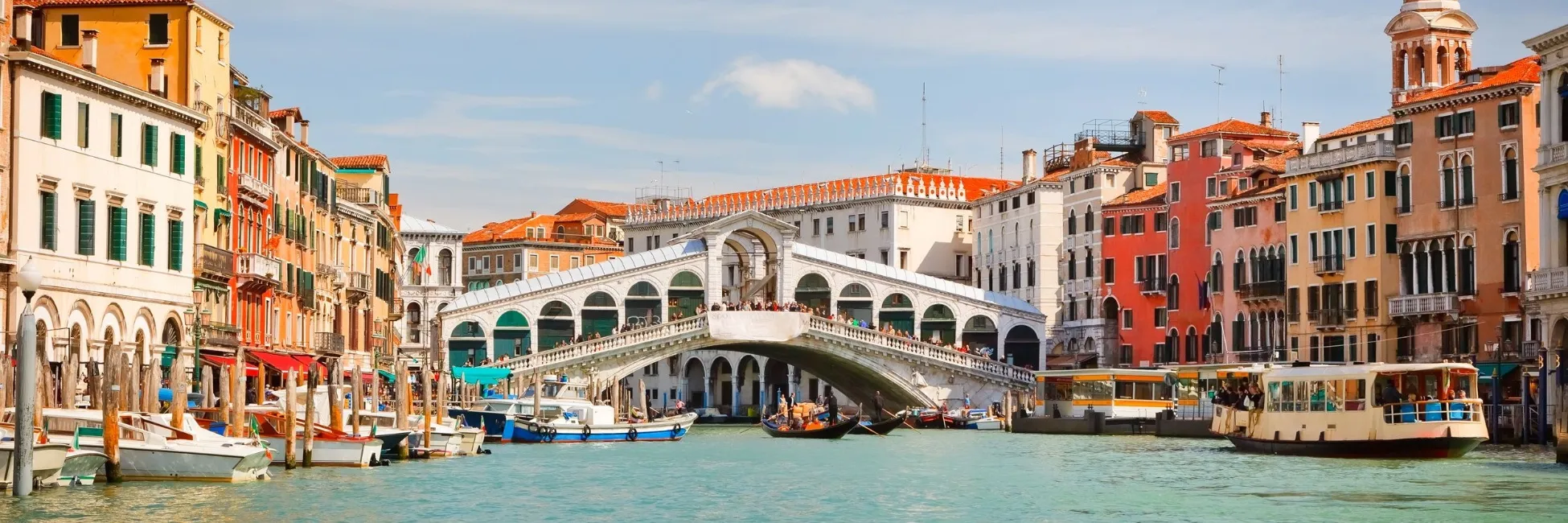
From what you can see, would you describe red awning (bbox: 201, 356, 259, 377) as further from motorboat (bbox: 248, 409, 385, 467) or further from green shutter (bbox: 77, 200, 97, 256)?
motorboat (bbox: 248, 409, 385, 467)

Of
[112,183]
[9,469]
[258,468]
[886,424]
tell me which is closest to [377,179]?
[886,424]

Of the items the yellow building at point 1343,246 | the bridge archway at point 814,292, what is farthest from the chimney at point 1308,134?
the bridge archway at point 814,292

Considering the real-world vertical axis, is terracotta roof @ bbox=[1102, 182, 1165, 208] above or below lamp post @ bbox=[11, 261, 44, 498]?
above

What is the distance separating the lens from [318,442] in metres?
32.5

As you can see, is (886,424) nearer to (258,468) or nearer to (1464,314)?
(1464,314)

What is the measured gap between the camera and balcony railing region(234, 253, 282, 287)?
42281mm

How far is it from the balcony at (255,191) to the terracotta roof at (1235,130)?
25.8m

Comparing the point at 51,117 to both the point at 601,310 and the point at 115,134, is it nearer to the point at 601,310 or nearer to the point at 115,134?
the point at 115,134

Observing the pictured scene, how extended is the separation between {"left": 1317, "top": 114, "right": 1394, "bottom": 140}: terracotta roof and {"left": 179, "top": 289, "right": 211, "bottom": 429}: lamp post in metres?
26.3

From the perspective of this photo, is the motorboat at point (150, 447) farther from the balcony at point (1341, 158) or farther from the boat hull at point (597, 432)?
the balcony at point (1341, 158)

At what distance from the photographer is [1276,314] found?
56.9 metres

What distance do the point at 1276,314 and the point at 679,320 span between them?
580 inches

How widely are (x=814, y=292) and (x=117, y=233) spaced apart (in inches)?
1413

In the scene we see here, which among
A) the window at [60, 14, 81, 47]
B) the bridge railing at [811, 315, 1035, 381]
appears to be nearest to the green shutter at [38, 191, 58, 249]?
the window at [60, 14, 81, 47]
